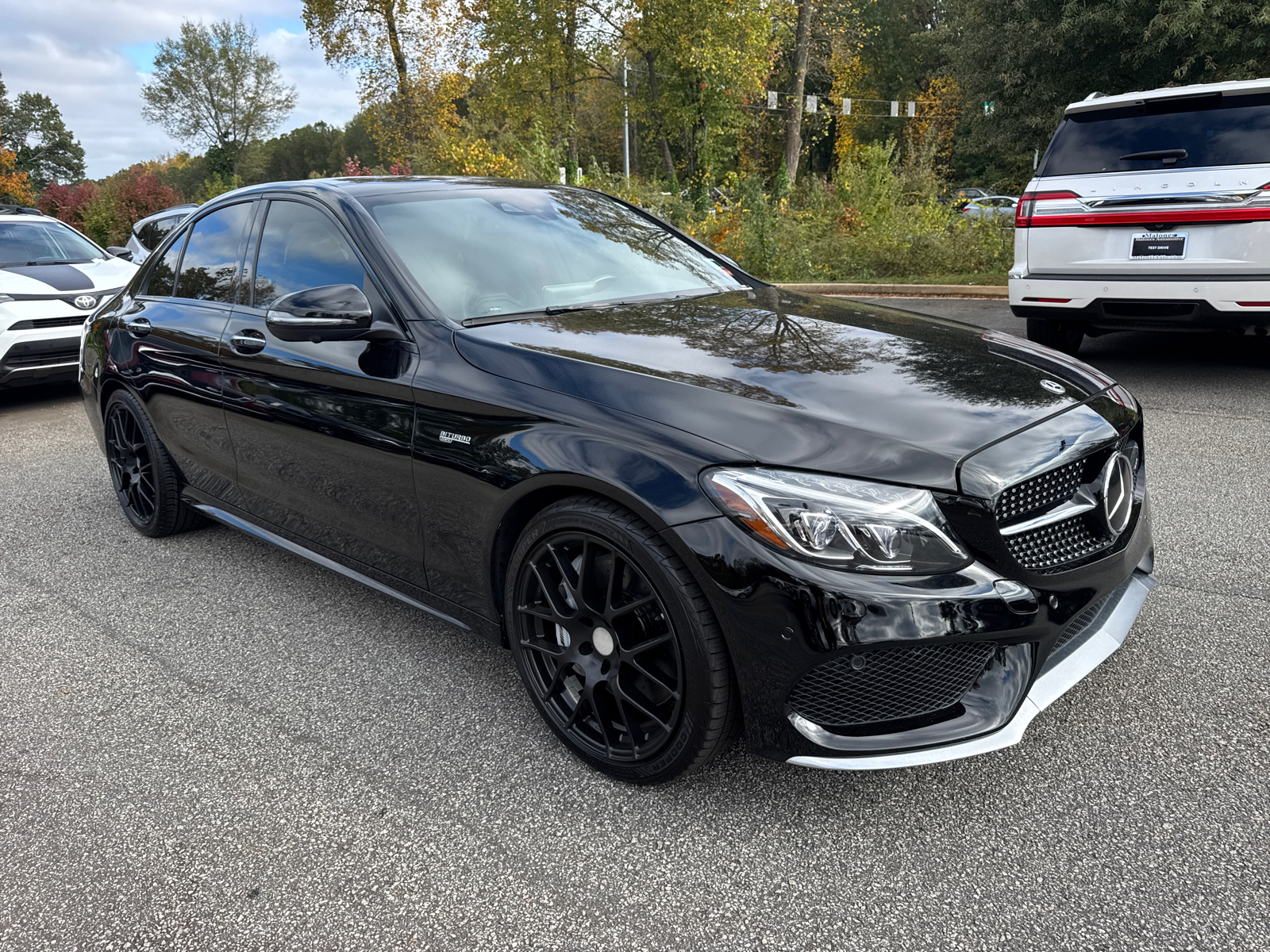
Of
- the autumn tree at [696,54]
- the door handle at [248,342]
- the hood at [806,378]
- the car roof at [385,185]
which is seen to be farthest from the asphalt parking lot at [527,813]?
the autumn tree at [696,54]

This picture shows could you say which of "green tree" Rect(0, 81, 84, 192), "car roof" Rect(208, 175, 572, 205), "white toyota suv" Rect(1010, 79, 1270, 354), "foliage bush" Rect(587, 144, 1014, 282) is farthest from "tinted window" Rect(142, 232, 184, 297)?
"green tree" Rect(0, 81, 84, 192)

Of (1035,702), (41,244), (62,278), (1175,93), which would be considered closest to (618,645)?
(1035,702)

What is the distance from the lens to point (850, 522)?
6.61ft

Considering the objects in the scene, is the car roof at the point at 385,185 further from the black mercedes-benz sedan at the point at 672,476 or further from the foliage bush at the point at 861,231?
the foliage bush at the point at 861,231

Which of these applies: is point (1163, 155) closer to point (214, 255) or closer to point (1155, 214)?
point (1155, 214)

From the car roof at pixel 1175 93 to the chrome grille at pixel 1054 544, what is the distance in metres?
4.43

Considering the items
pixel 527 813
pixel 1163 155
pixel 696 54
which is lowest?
pixel 527 813

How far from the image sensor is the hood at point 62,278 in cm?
781

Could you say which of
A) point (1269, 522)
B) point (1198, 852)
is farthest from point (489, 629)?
point (1269, 522)

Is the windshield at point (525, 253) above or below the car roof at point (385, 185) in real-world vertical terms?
below

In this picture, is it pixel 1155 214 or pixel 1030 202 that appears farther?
pixel 1030 202

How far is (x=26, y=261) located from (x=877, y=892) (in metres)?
9.37

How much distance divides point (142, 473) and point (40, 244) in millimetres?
5863

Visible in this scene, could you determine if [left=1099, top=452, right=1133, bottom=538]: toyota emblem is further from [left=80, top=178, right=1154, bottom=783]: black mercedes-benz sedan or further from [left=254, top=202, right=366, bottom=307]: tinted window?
[left=254, top=202, right=366, bottom=307]: tinted window
